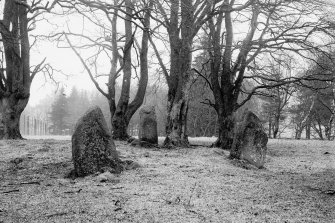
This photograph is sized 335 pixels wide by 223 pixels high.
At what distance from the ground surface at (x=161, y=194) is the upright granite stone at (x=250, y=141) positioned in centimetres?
65

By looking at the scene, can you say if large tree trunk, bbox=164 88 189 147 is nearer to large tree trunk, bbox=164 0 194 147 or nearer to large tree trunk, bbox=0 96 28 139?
large tree trunk, bbox=164 0 194 147

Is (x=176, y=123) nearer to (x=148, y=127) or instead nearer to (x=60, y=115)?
(x=148, y=127)

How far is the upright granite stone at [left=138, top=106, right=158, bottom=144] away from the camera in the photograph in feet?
43.0

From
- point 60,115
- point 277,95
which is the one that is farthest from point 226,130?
point 60,115

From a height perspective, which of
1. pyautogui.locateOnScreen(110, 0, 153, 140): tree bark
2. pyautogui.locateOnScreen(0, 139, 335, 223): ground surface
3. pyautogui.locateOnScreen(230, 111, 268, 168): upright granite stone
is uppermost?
pyautogui.locateOnScreen(110, 0, 153, 140): tree bark

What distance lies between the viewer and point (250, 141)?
32.2 feet

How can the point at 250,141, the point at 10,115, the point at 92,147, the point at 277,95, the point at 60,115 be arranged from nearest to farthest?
1. the point at 92,147
2. the point at 250,141
3. the point at 10,115
4. the point at 277,95
5. the point at 60,115

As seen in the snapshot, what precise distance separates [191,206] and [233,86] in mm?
10139

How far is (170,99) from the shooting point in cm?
1373

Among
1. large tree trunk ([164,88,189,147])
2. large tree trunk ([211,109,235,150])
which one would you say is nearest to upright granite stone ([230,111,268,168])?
large tree trunk ([164,88,189,147])

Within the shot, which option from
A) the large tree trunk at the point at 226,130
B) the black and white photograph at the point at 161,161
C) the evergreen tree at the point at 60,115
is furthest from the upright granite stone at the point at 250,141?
the evergreen tree at the point at 60,115

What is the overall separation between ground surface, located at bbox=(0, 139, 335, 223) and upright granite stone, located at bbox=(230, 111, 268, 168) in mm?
650

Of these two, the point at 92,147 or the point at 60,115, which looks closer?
the point at 92,147

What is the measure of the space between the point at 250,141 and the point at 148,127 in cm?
472
